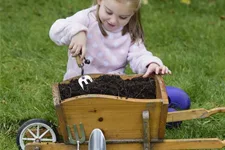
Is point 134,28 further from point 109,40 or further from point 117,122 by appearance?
point 117,122

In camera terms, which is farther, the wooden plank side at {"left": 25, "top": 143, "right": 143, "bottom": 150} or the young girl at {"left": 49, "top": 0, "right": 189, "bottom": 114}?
the young girl at {"left": 49, "top": 0, "right": 189, "bottom": 114}

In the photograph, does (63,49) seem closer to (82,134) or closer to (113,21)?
(113,21)

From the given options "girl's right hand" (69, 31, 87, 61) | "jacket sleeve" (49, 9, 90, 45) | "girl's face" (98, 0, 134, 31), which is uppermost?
"girl's face" (98, 0, 134, 31)

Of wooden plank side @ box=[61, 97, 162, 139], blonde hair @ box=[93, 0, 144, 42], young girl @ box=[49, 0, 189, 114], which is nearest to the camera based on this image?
wooden plank side @ box=[61, 97, 162, 139]

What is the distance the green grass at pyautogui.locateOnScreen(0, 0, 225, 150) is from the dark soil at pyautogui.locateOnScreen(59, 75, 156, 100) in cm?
44

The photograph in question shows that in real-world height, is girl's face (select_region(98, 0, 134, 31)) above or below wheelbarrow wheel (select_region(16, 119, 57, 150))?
above

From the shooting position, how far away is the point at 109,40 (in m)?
2.51

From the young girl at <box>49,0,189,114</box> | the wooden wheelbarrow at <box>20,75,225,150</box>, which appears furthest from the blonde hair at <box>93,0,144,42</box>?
the wooden wheelbarrow at <box>20,75,225,150</box>

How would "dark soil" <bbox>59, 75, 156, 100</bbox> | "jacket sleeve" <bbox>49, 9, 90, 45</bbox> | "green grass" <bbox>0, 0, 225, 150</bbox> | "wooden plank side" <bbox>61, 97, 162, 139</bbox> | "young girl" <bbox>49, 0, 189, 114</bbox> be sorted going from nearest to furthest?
"wooden plank side" <bbox>61, 97, 162, 139</bbox>
"dark soil" <bbox>59, 75, 156, 100</bbox>
"jacket sleeve" <bbox>49, 9, 90, 45</bbox>
"young girl" <bbox>49, 0, 189, 114</bbox>
"green grass" <bbox>0, 0, 225, 150</bbox>

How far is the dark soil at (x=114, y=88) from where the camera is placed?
2.11 metres

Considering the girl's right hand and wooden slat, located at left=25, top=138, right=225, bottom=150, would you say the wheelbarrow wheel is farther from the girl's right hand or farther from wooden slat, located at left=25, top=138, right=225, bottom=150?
the girl's right hand

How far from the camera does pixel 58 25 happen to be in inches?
91.7

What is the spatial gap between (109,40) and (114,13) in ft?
0.85

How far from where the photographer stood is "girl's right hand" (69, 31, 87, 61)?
216cm
